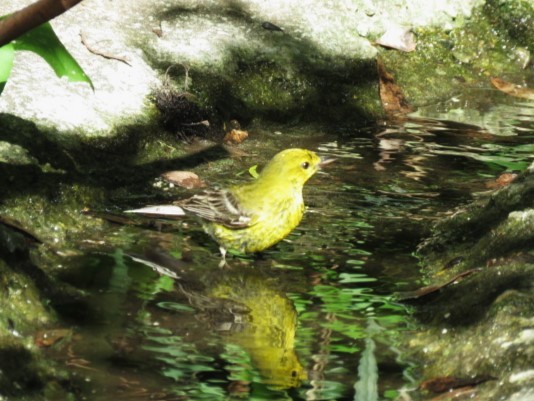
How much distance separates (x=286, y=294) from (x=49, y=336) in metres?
1.28

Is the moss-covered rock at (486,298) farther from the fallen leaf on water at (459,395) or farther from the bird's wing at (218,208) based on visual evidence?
the bird's wing at (218,208)

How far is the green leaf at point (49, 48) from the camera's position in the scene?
204 inches

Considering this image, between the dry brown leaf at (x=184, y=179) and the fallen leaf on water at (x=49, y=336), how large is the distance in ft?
7.79

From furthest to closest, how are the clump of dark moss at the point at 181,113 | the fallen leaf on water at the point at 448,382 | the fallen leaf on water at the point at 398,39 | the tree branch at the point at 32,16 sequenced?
the fallen leaf on water at the point at 398,39
the clump of dark moss at the point at 181,113
the fallen leaf on water at the point at 448,382
the tree branch at the point at 32,16

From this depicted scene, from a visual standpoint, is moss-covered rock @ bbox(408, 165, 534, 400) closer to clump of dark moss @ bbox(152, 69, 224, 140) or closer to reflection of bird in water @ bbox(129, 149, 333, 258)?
reflection of bird in water @ bbox(129, 149, 333, 258)

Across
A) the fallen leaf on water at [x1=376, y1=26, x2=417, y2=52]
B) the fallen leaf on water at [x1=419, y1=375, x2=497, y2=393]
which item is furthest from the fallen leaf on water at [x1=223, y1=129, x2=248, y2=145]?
the fallen leaf on water at [x1=419, y1=375, x2=497, y2=393]

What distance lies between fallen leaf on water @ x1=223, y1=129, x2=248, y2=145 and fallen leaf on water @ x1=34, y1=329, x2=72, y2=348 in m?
3.27

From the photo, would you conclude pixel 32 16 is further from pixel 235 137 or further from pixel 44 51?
pixel 235 137

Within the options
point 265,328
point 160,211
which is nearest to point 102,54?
point 160,211

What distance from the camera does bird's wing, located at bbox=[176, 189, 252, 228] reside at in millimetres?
6059

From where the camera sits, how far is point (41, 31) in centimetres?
517

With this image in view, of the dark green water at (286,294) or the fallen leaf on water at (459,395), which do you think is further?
the dark green water at (286,294)

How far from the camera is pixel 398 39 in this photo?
31.2 ft

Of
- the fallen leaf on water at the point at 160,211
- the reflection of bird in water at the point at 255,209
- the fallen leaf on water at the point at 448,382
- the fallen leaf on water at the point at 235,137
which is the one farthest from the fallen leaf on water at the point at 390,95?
the fallen leaf on water at the point at 448,382
